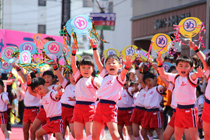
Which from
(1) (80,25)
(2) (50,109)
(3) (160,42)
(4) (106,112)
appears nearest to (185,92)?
(4) (106,112)

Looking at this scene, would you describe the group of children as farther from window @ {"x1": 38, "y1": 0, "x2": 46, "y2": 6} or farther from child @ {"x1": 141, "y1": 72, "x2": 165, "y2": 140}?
window @ {"x1": 38, "y1": 0, "x2": 46, "y2": 6}

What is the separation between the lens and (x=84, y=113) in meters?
7.32

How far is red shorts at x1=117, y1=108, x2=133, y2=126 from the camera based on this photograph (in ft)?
32.1

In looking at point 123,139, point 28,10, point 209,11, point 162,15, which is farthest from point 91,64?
point 28,10

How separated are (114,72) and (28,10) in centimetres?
3628

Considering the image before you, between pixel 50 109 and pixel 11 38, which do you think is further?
pixel 11 38

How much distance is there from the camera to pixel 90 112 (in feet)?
24.1

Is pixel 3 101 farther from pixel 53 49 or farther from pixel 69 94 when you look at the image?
pixel 53 49

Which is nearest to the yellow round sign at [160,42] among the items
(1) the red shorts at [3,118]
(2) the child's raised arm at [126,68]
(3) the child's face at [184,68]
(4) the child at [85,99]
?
(3) the child's face at [184,68]

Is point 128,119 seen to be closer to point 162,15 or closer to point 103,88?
point 103,88

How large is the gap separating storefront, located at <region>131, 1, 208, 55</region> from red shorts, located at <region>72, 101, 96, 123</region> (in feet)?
27.8

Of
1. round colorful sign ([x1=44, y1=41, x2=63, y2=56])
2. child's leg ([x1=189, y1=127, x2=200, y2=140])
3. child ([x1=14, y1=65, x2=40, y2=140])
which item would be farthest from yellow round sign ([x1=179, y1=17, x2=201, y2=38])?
child ([x1=14, y1=65, x2=40, y2=140])

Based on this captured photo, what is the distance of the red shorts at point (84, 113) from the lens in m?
7.32

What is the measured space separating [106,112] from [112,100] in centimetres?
24
